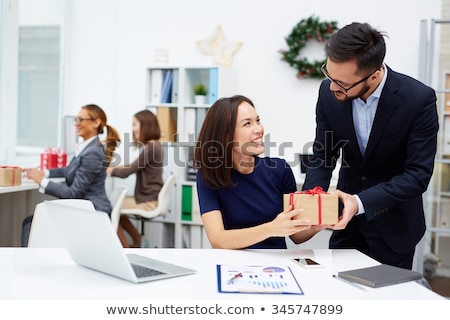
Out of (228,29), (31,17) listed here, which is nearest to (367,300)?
(228,29)

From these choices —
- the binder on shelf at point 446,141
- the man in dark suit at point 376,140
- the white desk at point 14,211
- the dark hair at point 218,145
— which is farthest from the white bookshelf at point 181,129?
the man in dark suit at point 376,140

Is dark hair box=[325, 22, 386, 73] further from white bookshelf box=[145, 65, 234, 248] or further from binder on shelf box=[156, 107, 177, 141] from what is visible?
binder on shelf box=[156, 107, 177, 141]

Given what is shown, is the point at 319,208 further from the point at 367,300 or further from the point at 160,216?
the point at 160,216

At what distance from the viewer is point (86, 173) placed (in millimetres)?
3783

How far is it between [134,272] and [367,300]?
0.63m

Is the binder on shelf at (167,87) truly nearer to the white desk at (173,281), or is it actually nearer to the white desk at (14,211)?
the white desk at (14,211)

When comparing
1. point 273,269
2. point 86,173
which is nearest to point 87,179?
point 86,173

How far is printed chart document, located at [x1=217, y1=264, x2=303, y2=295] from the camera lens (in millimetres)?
1406

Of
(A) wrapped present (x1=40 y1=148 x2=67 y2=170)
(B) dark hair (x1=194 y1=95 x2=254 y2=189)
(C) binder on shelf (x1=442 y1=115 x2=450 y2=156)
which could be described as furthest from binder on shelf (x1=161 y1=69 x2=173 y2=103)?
(B) dark hair (x1=194 y1=95 x2=254 y2=189)

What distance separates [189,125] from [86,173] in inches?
49.6

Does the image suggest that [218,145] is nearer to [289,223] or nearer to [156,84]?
[289,223]

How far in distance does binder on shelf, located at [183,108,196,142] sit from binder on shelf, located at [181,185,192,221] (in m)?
0.43

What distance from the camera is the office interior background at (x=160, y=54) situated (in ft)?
14.6

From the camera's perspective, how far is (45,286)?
4.72 feet
